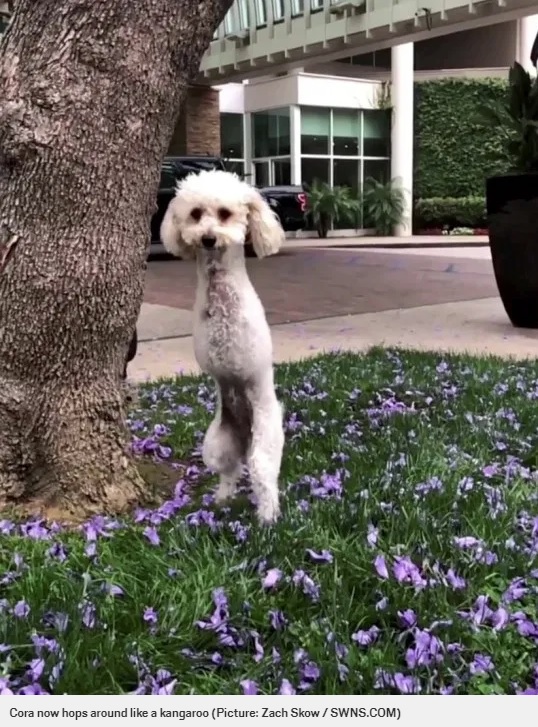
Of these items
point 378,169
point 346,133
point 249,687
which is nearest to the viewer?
point 249,687

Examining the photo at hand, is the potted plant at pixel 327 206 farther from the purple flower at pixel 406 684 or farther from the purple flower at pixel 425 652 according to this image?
the purple flower at pixel 406 684

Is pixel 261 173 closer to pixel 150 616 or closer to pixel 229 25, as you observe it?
pixel 229 25

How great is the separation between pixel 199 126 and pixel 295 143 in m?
4.66

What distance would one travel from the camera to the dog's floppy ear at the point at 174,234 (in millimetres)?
3096

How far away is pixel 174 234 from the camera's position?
10.2 feet

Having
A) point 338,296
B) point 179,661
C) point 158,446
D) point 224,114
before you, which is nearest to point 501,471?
point 158,446

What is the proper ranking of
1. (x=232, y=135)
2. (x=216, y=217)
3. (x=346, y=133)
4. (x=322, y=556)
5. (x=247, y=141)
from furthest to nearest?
(x=232, y=135) < (x=247, y=141) < (x=346, y=133) < (x=216, y=217) < (x=322, y=556)

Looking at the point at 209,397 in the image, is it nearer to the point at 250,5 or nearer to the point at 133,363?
the point at 133,363

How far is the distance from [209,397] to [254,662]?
3.24 m

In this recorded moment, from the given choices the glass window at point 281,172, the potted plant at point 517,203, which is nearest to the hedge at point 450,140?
the glass window at point 281,172

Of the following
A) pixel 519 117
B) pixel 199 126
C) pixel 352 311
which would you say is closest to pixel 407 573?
pixel 519 117

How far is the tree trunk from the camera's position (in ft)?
10.3
